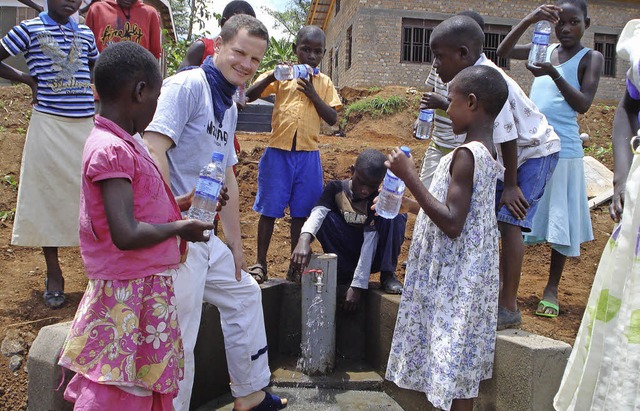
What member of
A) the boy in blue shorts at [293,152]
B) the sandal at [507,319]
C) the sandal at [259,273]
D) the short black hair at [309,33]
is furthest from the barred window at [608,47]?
the sandal at [507,319]

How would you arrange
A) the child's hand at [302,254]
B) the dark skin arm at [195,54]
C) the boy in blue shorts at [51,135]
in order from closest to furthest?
1. the boy in blue shorts at [51,135]
2. the child's hand at [302,254]
3. the dark skin arm at [195,54]

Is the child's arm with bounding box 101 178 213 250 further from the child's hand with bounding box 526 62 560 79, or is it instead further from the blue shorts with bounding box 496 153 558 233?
the child's hand with bounding box 526 62 560 79

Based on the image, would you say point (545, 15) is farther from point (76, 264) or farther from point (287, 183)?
point (76, 264)

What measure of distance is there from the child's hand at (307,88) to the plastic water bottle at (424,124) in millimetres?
829

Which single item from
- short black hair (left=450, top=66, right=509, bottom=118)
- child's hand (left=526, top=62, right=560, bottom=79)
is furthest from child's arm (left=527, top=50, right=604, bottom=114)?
short black hair (left=450, top=66, right=509, bottom=118)

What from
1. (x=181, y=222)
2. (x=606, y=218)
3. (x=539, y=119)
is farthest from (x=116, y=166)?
(x=606, y=218)

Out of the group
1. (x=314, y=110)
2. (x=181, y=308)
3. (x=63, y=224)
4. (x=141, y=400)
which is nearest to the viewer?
(x=141, y=400)

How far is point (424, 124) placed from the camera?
363 centimetres

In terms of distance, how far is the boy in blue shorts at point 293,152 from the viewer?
4.12 m

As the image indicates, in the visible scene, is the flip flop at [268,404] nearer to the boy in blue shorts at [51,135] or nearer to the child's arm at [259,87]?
the boy in blue shorts at [51,135]

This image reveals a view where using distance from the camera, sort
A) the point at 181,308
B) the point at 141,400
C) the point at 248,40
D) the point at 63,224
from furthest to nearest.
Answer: the point at 63,224
the point at 248,40
the point at 181,308
the point at 141,400

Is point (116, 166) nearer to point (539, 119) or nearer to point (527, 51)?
point (539, 119)

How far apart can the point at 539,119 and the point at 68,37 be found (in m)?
2.92

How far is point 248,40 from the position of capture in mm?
2834
